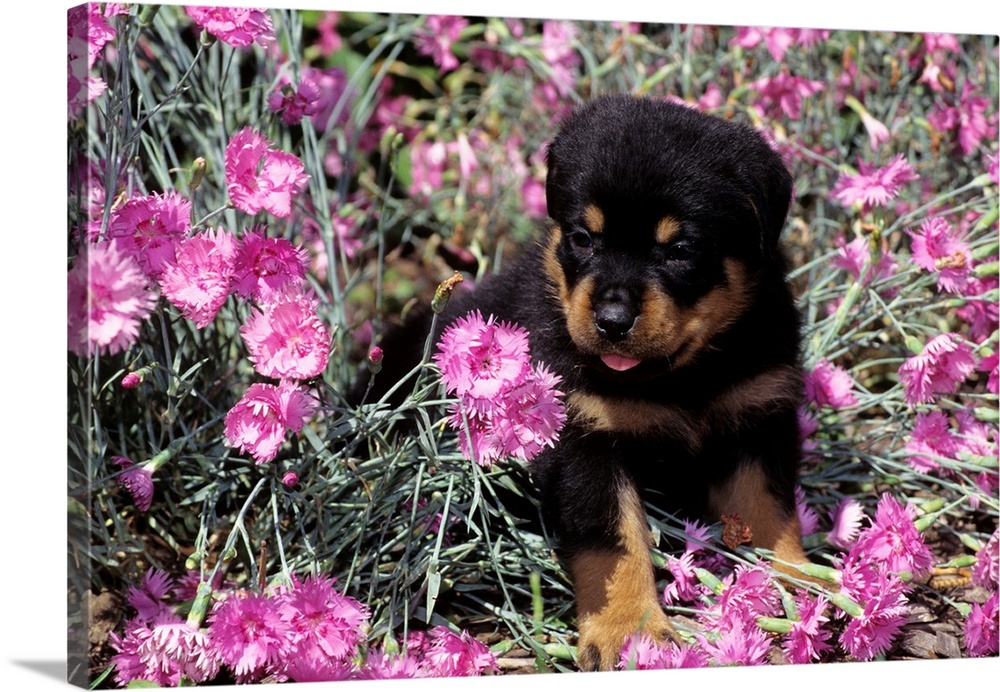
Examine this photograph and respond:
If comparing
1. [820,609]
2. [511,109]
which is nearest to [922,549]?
[820,609]

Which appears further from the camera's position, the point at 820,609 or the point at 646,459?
the point at 646,459

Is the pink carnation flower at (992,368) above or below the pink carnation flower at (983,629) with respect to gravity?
above

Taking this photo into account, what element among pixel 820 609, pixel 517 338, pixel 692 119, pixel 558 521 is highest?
pixel 692 119

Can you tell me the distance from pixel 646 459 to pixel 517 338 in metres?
0.61

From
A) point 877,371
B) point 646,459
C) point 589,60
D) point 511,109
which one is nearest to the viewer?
point 646,459

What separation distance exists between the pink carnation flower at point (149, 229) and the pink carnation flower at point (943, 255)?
213 cm

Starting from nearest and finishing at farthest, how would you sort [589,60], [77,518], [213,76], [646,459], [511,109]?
1. [77,518]
2. [646,459]
3. [213,76]
4. [589,60]
5. [511,109]

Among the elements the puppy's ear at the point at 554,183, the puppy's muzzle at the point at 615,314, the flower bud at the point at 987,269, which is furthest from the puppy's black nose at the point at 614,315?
the flower bud at the point at 987,269

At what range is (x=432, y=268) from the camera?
5.61 m

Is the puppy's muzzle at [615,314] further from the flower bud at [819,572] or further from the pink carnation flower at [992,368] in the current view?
the pink carnation flower at [992,368]

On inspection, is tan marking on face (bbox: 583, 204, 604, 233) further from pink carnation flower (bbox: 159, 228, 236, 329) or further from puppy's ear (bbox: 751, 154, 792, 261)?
pink carnation flower (bbox: 159, 228, 236, 329)

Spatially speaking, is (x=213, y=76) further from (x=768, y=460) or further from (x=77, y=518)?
(x=768, y=460)

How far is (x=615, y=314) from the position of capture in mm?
2988

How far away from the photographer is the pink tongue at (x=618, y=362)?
3.10 metres
